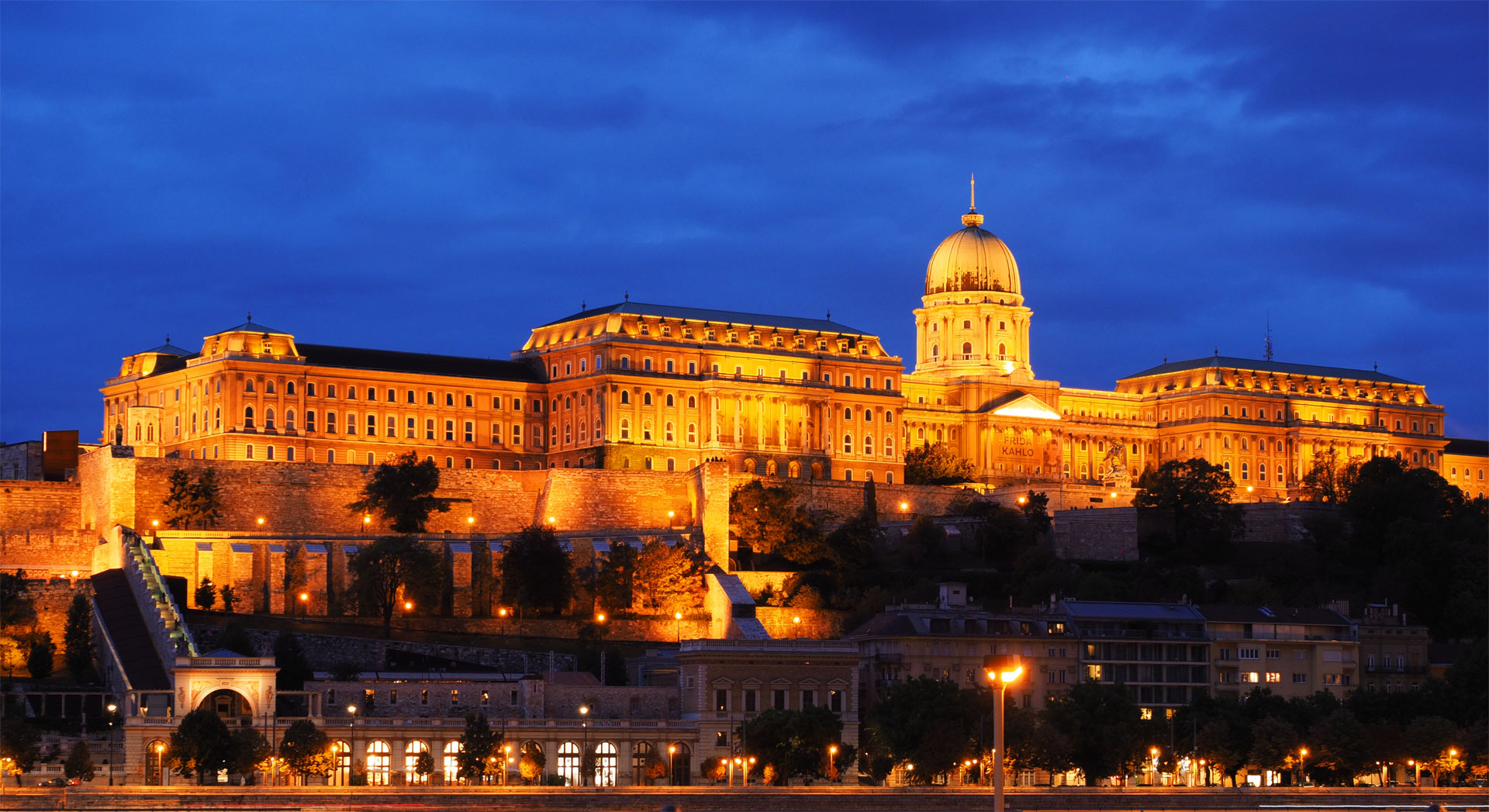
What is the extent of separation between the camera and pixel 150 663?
4040 inches

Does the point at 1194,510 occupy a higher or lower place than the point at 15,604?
higher

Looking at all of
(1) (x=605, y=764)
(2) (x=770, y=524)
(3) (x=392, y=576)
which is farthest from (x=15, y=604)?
(2) (x=770, y=524)

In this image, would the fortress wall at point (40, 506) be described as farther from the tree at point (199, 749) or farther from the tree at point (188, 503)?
the tree at point (199, 749)

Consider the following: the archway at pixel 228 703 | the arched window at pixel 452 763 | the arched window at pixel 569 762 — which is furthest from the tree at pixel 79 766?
the arched window at pixel 569 762

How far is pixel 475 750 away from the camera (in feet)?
311

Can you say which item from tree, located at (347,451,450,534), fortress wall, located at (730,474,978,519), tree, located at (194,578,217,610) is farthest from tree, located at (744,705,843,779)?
fortress wall, located at (730,474,978,519)

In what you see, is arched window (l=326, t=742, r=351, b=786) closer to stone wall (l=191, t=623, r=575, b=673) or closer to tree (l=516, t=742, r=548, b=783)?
tree (l=516, t=742, r=548, b=783)

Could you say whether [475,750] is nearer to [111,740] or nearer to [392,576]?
[111,740]

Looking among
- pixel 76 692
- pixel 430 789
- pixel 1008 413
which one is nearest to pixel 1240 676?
pixel 430 789

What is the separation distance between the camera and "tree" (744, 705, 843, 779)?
3804 inches

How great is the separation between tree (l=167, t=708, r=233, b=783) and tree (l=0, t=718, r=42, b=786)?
501 cm

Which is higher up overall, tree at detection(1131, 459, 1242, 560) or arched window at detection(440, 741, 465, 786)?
tree at detection(1131, 459, 1242, 560)

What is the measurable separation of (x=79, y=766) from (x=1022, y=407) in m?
104

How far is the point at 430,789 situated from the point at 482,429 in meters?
68.9
